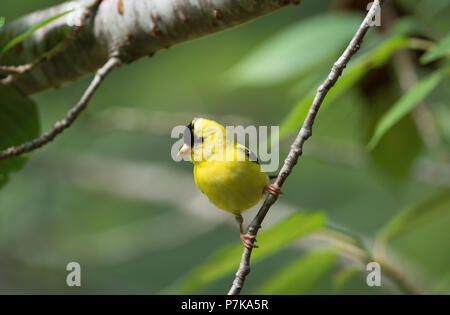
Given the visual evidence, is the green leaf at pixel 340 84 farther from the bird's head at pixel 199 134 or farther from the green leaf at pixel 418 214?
the green leaf at pixel 418 214

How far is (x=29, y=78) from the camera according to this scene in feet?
5.52

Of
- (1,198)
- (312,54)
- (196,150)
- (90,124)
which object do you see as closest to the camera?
(196,150)

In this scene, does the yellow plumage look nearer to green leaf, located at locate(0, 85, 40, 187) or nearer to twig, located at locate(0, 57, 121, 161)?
twig, located at locate(0, 57, 121, 161)

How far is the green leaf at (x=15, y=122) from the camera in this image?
1583mm

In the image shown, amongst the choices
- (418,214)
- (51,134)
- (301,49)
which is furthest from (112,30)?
(418,214)

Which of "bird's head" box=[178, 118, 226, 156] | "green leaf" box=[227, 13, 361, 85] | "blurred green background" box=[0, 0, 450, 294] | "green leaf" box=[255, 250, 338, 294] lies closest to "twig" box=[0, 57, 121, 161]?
"bird's head" box=[178, 118, 226, 156]

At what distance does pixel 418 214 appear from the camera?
1.95m

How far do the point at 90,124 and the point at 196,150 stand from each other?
2590 mm

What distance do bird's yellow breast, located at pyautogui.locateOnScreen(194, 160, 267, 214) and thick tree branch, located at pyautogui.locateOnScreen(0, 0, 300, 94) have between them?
394mm

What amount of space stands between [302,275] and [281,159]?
2.83 m

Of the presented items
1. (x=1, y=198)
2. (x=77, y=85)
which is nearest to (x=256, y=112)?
(x=77, y=85)

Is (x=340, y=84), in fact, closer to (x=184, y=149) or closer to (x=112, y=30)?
(x=184, y=149)

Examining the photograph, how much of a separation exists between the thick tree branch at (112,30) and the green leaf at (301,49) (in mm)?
797
